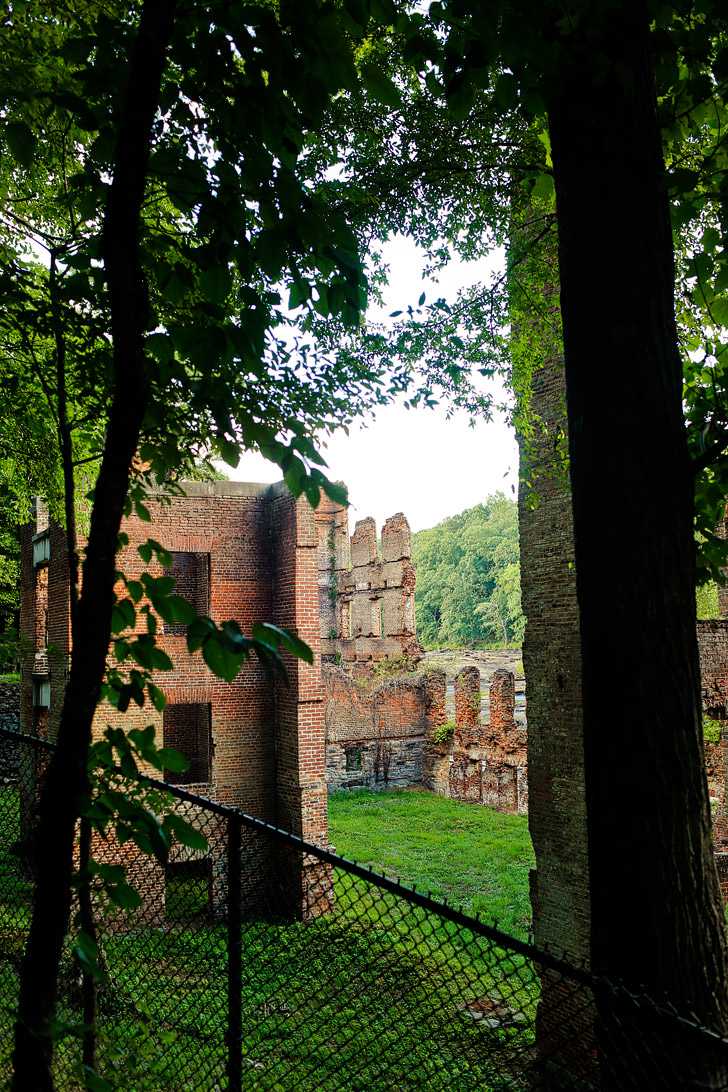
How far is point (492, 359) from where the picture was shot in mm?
7297

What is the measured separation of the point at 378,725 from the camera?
22.6m

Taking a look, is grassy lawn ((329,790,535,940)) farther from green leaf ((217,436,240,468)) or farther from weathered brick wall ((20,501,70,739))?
green leaf ((217,436,240,468))

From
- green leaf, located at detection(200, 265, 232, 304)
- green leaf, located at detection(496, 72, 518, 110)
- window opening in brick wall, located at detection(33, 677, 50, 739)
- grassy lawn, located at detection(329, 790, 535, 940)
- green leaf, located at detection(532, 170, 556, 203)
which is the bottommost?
grassy lawn, located at detection(329, 790, 535, 940)

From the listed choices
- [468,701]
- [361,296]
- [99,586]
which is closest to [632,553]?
[361,296]

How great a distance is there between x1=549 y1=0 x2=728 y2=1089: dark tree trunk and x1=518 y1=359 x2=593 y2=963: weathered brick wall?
4.81m

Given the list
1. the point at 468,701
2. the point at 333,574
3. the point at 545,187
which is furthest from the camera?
the point at 333,574

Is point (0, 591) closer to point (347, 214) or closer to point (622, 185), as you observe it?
point (347, 214)

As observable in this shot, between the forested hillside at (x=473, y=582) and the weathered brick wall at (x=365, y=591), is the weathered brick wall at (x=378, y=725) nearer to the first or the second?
the weathered brick wall at (x=365, y=591)

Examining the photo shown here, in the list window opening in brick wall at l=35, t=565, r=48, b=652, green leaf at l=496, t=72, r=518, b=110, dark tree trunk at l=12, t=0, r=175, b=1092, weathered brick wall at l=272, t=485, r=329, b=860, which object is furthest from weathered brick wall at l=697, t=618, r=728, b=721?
dark tree trunk at l=12, t=0, r=175, b=1092

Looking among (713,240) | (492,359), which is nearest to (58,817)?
(713,240)

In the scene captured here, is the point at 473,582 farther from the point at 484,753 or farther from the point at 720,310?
the point at 720,310

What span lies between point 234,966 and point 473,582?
176ft

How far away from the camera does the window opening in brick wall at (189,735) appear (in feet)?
47.2

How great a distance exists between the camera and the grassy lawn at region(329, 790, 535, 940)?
1270cm
